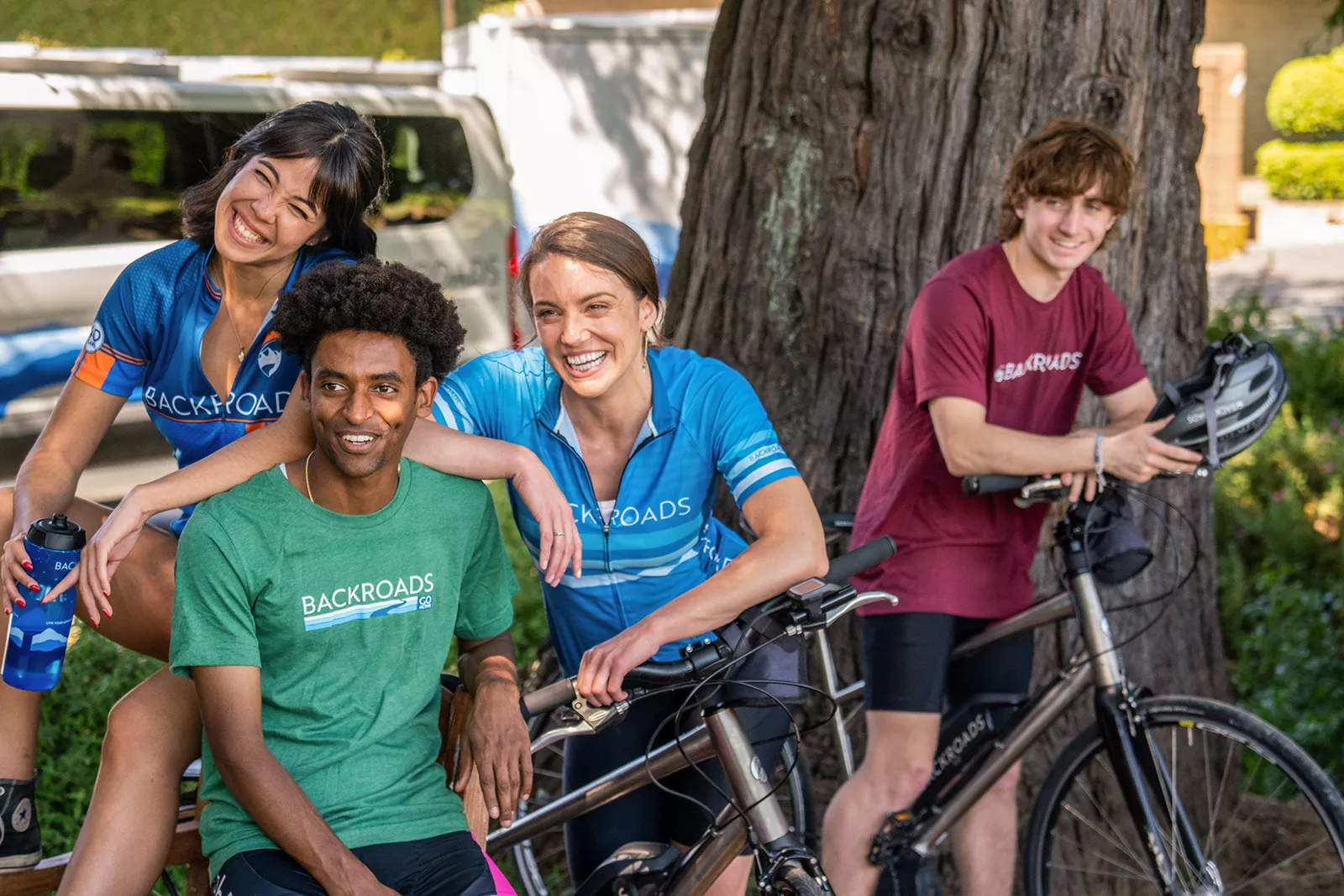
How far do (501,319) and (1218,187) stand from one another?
1147cm

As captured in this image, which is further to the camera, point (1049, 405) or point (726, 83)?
point (726, 83)

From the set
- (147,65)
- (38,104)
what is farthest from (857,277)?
(147,65)

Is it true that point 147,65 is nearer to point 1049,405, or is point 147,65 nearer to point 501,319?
point 501,319

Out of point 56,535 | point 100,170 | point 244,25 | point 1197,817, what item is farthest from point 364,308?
point 244,25

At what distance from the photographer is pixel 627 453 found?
292cm

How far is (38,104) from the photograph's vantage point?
811cm

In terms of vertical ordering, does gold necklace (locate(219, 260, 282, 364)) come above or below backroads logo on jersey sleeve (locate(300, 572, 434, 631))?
above

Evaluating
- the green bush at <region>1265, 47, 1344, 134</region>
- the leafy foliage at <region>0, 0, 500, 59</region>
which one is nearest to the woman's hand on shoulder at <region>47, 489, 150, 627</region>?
the green bush at <region>1265, 47, 1344, 134</region>

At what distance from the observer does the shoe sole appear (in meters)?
2.63

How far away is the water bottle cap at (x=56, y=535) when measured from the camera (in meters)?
2.46

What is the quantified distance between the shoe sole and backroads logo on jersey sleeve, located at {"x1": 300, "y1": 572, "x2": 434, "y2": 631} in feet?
2.34

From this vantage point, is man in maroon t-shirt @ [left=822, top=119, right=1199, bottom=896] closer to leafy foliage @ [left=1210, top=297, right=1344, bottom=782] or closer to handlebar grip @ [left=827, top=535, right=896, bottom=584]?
handlebar grip @ [left=827, top=535, right=896, bottom=584]

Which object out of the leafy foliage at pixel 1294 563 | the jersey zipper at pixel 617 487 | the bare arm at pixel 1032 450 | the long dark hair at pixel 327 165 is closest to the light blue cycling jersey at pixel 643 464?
the jersey zipper at pixel 617 487

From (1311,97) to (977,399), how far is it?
17508 mm
